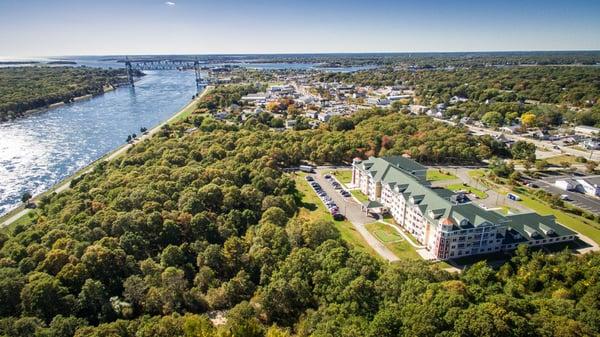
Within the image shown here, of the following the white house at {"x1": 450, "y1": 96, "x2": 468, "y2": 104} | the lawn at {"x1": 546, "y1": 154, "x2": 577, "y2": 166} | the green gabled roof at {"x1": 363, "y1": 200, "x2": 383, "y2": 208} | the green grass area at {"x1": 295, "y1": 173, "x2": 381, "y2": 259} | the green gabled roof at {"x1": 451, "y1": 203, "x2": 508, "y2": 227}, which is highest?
the white house at {"x1": 450, "y1": 96, "x2": 468, "y2": 104}

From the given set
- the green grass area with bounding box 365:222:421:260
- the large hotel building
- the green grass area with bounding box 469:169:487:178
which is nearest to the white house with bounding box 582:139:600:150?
the green grass area with bounding box 469:169:487:178

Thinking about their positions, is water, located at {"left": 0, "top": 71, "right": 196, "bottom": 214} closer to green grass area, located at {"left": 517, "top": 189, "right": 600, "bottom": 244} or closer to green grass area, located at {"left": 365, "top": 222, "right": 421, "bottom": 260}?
green grass area, located at {"left": 365, "top": 222, "right": 421, "bottom": 260}

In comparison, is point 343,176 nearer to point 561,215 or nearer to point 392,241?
point 392,241

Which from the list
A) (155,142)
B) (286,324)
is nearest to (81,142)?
(155,142)

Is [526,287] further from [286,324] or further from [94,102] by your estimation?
[94,102]

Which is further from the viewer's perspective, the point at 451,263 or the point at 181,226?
the point at 181,226

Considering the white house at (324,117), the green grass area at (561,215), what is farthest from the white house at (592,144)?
the white house at (324,117)
